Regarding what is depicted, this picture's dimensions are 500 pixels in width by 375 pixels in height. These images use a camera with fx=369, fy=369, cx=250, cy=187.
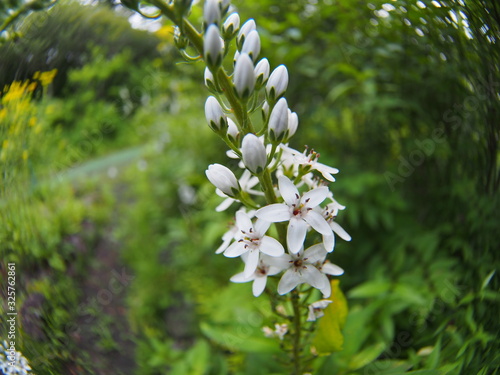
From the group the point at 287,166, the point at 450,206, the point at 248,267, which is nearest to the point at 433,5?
the point at 287,166

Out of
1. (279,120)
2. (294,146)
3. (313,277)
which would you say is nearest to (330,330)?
(313,277)

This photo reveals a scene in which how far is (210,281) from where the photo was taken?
2.51 meters

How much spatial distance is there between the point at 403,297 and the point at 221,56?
121 cm

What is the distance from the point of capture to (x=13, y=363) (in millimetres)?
861

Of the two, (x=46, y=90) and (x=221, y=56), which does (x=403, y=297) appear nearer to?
(x=221, y=56)

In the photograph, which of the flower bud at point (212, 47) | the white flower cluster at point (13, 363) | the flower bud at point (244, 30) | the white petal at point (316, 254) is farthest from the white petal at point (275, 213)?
the white flower cluster at point (13, 363)

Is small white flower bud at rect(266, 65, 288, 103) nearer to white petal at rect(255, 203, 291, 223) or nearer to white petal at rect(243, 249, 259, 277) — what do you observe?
white petal at rect(255, 203, 291, 223)

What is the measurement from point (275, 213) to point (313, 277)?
0.17 metres

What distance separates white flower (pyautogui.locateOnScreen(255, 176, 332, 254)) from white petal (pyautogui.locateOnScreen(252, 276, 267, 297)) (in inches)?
5.2

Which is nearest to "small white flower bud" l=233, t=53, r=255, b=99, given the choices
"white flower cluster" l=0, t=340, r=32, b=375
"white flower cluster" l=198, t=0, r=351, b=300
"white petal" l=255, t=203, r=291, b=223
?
"white flower cluster" l=198, t=0, r=351, b=300

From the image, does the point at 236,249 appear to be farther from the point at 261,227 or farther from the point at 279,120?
the point at 279,120

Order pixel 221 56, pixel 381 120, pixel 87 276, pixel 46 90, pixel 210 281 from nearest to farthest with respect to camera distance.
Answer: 1. pixel 221 56
2. pixel 46 90
3. pixel 381 120
4. pixel 210 281
5. pixel 87 276

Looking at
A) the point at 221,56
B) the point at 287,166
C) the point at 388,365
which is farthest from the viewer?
the point at 388,365

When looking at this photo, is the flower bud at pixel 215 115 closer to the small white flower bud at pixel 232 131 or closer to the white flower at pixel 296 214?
the small white flower bud at pixel 232 131
